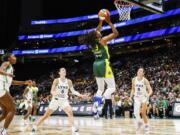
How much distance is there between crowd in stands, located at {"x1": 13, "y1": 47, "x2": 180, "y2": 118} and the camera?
78.2 ft

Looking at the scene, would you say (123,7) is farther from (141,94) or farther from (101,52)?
(101,52)

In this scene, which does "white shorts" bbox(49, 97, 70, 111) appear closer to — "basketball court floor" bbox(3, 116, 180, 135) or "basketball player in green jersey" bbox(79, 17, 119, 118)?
"basketball court floor" bbox(3, 116, 180, 135)

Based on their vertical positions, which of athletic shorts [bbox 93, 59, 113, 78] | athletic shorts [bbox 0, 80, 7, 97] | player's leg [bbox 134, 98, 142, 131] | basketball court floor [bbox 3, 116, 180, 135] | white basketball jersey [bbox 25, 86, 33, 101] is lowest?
basketball court floor [bbox 3, 116, 180, 135]

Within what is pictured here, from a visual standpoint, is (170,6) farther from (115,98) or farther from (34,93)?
(34,93)

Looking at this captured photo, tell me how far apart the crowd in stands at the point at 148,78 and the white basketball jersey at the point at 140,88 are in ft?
36.9

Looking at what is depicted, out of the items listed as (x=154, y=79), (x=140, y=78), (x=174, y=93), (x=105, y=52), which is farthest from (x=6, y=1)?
(x=105, y=52)

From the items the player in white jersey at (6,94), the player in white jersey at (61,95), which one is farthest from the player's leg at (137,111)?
the player in white jersey at (6,94)

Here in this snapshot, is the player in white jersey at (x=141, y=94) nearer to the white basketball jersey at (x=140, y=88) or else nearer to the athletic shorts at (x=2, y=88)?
the white basketball jersey at (x=140, y=88)

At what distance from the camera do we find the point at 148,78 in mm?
33281

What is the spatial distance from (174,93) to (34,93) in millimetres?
10861

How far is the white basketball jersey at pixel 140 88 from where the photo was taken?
465 inches

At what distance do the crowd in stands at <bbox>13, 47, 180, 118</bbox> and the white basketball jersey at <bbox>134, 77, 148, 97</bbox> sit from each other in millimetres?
11240

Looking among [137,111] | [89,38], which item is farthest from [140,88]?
[89,38]

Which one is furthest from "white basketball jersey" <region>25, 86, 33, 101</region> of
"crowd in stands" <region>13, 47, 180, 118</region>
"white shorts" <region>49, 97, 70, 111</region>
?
"crowd in stands" <region>13, 47, 180, 118</region>
